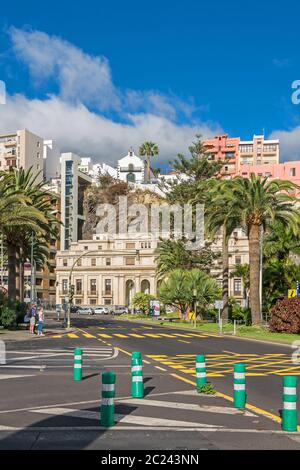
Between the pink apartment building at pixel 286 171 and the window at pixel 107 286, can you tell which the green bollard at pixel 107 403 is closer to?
the pink apartment building at pixel 286 171

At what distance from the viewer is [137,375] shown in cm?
1245

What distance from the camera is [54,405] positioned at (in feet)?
38.8

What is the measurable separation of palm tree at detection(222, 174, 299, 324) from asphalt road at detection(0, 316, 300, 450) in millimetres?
21774

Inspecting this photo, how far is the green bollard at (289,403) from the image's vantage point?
9.30 meters

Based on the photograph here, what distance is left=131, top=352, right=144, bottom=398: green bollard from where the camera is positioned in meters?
12.2

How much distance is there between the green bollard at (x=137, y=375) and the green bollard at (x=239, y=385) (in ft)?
6.45

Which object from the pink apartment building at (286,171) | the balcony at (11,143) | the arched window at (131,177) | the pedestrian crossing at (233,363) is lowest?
the pedestrian crossing at (233,363)

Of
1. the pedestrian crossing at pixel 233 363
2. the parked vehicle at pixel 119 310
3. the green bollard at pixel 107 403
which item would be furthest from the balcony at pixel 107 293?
the green bollard at pixel 107 403

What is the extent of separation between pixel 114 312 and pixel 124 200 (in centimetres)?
4103

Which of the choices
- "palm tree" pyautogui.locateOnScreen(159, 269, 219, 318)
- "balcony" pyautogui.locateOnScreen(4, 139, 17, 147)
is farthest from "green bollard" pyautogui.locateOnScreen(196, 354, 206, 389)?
"balcony" pyautogui.locateOnScreen(4, 139, 17, 147)

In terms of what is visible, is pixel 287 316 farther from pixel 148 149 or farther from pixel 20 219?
pixel 148 149

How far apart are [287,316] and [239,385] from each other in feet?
100
